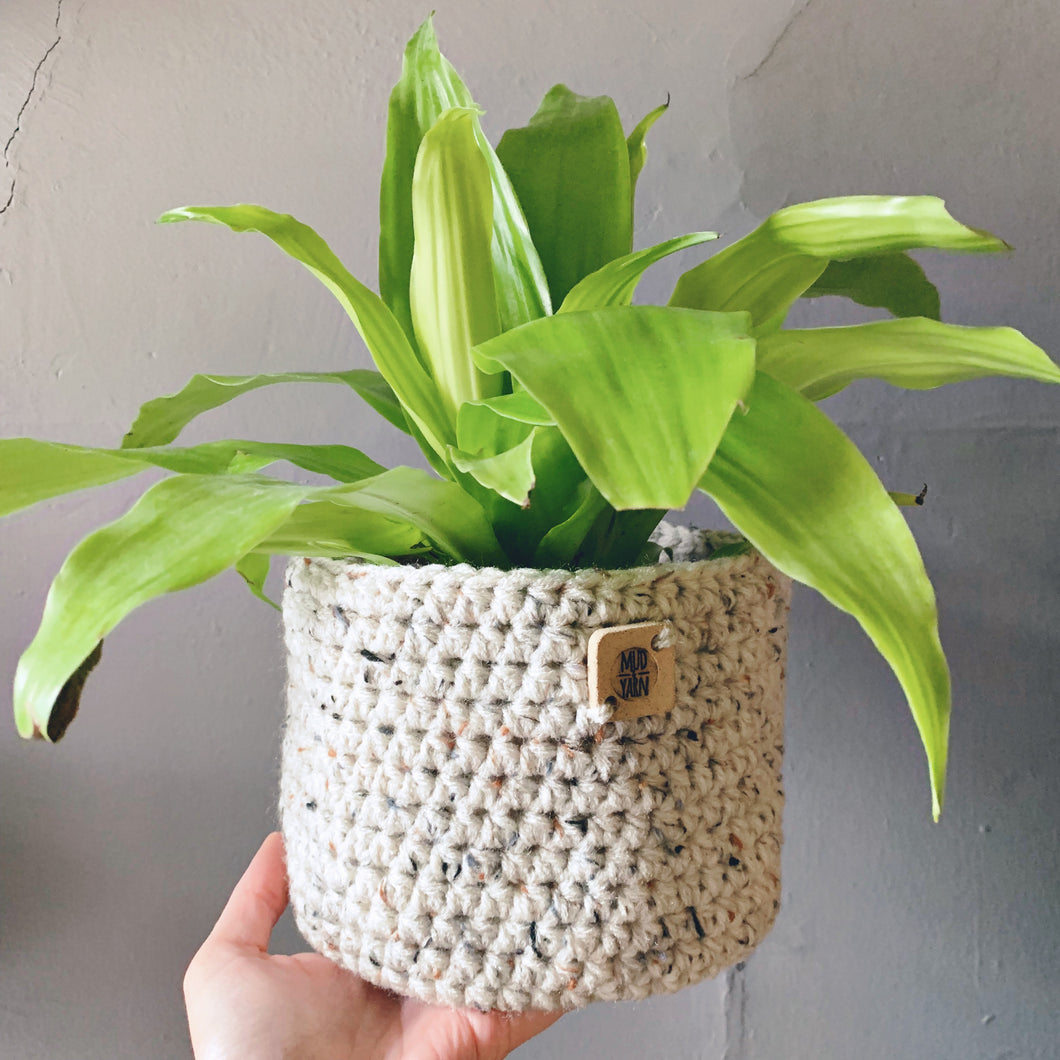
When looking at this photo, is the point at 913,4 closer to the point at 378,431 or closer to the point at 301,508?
the point at 378,431

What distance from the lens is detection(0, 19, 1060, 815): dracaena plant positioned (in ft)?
1.19

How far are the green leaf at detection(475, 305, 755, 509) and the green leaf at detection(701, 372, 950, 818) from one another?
0.06 m

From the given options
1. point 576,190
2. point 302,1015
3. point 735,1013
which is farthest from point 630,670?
point 735,1013

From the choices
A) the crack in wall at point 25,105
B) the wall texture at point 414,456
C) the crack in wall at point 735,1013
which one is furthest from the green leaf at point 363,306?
the crack in wall at point 735,1013

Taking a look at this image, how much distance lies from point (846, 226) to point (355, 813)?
43 centimetres

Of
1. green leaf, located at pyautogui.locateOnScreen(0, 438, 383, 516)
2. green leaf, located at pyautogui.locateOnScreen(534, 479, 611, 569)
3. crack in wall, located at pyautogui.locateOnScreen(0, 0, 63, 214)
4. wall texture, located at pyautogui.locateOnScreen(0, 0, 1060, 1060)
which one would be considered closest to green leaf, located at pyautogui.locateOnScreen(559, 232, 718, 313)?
green leaf, located at pyautogui.locateOnScreen(534, 479, 611, 569)

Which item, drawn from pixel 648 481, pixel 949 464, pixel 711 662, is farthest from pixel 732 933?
pixel 949 464

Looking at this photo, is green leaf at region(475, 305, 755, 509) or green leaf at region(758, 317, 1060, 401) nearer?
green leaf at region(475, 305, 755, 509)

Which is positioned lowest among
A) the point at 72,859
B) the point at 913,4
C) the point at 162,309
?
the point at 72,859

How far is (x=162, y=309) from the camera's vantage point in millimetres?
842

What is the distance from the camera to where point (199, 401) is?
59 cm

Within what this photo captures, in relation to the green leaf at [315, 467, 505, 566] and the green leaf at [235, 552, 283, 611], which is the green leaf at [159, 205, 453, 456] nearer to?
the green leaf at [315, 467, 505, 566]

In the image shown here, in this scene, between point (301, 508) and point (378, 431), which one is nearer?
point (301, 508)

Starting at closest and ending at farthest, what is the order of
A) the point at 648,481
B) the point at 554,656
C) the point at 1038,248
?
the point at 648,481, the point at 554,656, the point at 1038,248
